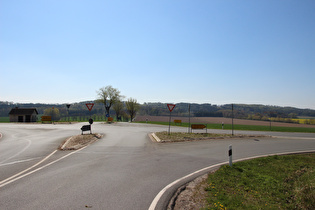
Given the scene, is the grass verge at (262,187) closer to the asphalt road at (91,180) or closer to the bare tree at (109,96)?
the asphalt road at (91,180)

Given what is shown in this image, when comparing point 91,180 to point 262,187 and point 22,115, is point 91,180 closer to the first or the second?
point 262,187

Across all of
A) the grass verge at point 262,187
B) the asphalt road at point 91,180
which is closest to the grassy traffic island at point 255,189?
the grass verge at point 262,187

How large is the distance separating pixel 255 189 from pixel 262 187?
309 mm

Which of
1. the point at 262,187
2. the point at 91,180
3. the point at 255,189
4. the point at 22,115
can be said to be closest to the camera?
the point at 255,189

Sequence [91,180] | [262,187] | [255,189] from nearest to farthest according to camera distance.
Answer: [255,189]
[262,187]
[91,180]

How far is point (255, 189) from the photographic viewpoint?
5734 millimetres

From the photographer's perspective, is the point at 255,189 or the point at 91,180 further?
the point at 91,180

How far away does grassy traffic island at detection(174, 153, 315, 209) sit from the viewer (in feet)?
15.2

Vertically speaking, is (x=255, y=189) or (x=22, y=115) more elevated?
(x=22, y=115)

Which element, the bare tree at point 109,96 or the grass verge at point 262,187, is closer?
the grass verge at point 262,187

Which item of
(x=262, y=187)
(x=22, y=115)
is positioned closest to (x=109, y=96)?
(x=22, y=115)

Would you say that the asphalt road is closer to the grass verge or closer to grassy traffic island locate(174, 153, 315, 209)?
grassy traffic island locate(174, 153, 315, 209)

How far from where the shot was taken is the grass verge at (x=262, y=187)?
4.63 m

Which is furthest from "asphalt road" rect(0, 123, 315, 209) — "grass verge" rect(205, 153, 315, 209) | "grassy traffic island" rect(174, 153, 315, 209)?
"grass verge" rect(205, 153, 315, 209)
